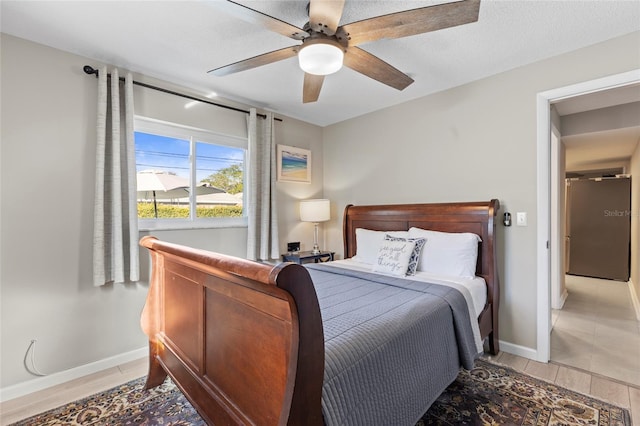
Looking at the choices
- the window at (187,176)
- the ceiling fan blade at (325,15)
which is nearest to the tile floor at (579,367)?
the window at (187,176)

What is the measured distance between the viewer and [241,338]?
1191mm

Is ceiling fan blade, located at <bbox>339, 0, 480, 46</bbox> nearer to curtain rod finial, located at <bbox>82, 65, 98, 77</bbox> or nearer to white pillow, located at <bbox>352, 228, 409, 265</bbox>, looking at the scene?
white pillow, located at <bbox>352, 228, 409, 265</bbox>

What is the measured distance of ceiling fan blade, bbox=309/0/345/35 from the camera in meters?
1.41

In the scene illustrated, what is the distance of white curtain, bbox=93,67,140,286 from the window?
203 mm

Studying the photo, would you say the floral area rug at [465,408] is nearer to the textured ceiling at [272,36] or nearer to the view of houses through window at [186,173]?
the view of houses through window at [186,173]

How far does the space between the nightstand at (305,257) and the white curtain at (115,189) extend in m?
1.60

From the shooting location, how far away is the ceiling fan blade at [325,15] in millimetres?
1410

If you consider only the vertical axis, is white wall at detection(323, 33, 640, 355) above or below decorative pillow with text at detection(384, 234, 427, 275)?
above

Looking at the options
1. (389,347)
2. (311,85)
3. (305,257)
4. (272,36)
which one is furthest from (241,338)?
(305,257)

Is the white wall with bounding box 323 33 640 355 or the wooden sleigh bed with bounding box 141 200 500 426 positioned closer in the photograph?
the wooden sleigh bed with bounding box 141 200 500 426

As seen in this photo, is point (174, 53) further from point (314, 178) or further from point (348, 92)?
point (314, 178)

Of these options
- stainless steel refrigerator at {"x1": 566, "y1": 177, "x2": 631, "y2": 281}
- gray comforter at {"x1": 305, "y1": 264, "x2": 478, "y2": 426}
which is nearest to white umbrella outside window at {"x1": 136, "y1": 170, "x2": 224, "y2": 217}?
gray comforter at {"x1": 305, "y1": 264, "x2": 478, "y2": 426}

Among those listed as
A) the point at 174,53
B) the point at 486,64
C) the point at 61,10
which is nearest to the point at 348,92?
the point at 486,64

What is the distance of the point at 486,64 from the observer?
249cm
